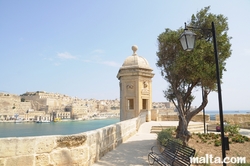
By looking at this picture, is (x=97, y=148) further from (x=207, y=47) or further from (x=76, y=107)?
(x=76, y=107)

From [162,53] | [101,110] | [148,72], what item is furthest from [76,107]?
[162,53]

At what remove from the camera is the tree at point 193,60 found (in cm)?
644

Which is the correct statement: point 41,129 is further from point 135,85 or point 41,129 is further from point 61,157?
point 61,157

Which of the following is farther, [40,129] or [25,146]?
[40,129]

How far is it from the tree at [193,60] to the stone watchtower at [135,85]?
7.13 metres

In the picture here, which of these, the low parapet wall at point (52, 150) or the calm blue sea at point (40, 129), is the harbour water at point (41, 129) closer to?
the calm blue sea at point (40, 129)

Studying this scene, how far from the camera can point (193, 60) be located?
6.38m

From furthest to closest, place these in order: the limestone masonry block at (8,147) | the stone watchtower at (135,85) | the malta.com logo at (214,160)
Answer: the stone watchtower at (135,85) → the malta.com logo at (214,160) → the limestone masonry block at (8,147)

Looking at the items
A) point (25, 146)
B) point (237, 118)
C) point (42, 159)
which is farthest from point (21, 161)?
point (237, 118)

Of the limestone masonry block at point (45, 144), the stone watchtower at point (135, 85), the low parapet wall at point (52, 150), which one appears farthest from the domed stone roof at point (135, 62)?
the limestone masonry block at point (45, 144)

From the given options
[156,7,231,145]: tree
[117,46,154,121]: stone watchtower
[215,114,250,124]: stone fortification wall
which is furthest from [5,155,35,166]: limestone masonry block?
[215,114,250,124]: stone fortification wall

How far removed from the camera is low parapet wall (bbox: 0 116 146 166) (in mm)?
3578

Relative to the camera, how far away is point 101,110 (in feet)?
Result: 433

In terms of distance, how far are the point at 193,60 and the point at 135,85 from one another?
29.5ft
